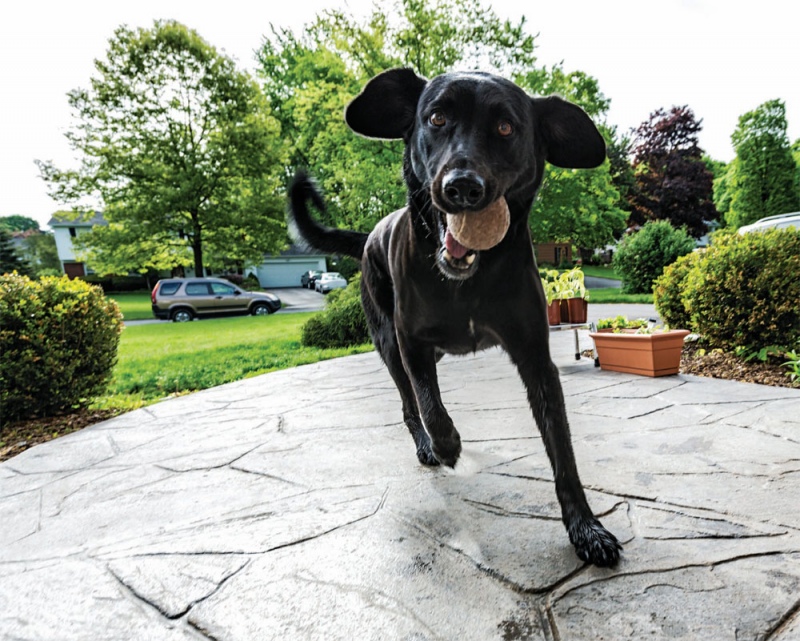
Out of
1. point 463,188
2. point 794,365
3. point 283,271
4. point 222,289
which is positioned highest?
point 283,271

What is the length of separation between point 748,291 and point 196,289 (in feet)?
56.3

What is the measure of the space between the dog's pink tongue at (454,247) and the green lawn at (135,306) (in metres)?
12.0

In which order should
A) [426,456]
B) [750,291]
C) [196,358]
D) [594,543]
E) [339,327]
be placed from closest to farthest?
[594,543], [426,456], [750,291], [196,358], [339,327]

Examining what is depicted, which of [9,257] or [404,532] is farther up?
[9,257]

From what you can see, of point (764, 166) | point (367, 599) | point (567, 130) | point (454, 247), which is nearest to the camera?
point (367, 599)

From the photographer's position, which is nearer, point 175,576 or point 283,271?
point 175,576

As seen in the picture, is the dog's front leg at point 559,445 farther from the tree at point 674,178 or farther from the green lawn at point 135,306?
the tree at point 674,178

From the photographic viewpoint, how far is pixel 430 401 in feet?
6.68

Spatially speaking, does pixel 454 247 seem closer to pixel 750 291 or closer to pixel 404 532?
pixel 404 532

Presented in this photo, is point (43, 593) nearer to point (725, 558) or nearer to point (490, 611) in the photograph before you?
point (490, 611)

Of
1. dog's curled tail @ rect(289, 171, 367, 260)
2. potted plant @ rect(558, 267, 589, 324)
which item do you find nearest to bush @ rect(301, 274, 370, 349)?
potted plant @ rect(558, 267, 589, 324)

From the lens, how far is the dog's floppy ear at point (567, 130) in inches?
77.4

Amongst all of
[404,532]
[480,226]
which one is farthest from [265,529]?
[480,226]

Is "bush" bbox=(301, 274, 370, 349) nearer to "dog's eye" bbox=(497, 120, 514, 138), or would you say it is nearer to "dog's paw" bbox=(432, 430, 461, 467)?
"dog's paw" bbox=(432, 430, 461, 467)
